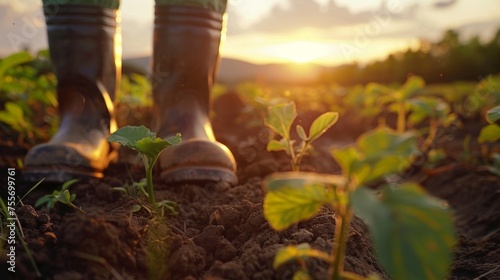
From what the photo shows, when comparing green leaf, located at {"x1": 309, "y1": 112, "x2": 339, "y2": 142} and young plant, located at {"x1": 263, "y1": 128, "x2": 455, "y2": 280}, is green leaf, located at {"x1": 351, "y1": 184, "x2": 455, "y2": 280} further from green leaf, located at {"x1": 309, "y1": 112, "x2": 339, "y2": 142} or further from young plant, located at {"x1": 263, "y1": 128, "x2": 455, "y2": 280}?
green leaf, located at {"x1": 309, "y1": 112, "x2": 339, "y2": 142}

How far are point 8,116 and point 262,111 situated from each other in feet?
5.19

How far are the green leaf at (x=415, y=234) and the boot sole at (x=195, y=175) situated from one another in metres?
1.27

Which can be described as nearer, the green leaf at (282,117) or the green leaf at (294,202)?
the green leaf at (294,202)

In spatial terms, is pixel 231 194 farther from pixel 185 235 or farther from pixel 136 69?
pixel 136 69

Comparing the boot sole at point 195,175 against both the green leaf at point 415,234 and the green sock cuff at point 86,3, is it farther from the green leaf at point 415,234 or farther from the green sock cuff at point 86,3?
the green leaf at point 415,234

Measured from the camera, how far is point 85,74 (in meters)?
2.30

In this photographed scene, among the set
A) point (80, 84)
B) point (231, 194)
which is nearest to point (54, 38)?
point (80, 84)

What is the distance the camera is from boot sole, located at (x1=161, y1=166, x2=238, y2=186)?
6.35ft

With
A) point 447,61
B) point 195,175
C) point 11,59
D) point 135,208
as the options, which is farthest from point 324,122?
point 447,61

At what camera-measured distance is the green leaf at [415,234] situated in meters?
0.69

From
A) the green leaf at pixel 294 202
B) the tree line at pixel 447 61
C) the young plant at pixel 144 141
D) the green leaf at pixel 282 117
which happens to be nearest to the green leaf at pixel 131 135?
the young plant at pixel 144 141

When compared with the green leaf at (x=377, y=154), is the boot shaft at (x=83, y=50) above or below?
below

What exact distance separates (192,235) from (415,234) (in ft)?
2.80

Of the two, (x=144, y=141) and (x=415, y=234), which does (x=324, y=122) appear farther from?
(x=415, y=234)
